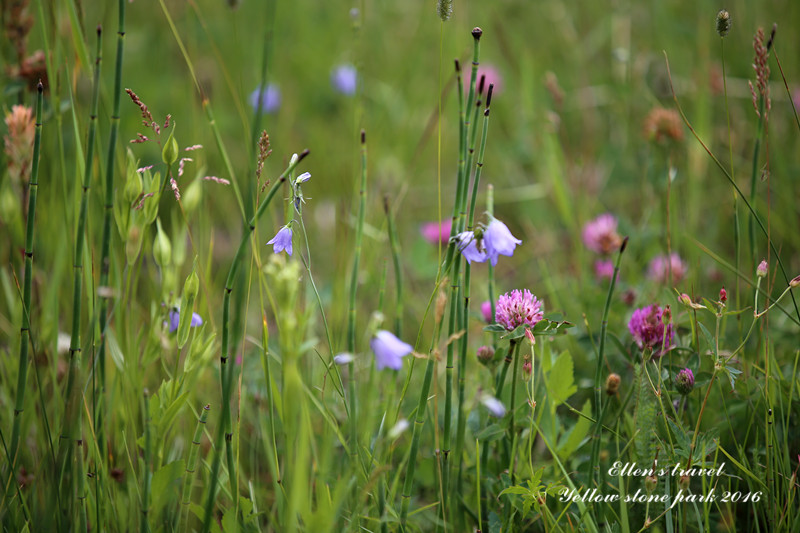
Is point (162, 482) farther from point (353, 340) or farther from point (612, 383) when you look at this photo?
point (612, 383)

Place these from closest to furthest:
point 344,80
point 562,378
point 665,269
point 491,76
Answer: point 562,378 < point 665,269 < point 491,76 < point 344,80

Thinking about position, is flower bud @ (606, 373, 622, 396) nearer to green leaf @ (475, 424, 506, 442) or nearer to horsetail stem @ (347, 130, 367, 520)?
green leaf @ (475, 424, 506, 442)

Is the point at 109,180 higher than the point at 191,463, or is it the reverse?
the point at 109,180

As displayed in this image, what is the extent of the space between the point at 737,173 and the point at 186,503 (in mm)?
2346

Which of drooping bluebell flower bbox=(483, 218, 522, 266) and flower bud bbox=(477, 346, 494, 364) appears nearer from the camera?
drooping bluebell flower bbox=(483, 218, 522, 266)

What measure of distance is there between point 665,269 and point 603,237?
1.07ft

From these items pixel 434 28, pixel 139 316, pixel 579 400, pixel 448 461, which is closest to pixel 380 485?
pixel 448 461

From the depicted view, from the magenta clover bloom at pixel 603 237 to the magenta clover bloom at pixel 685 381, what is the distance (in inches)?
33.1

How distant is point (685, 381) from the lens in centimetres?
113

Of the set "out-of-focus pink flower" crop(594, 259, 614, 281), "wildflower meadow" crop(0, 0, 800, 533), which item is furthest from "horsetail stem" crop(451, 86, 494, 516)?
"out-of-focus pink flower" crop(594, 259, 614, 281)

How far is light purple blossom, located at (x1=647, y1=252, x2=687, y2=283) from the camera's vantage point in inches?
65.8

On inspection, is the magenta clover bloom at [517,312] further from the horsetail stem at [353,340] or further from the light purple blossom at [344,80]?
the light purple blossom at [344,80]

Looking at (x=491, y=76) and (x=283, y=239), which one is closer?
(x=283, y=239)

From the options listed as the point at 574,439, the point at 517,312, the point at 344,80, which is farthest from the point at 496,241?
the point at 344,80
